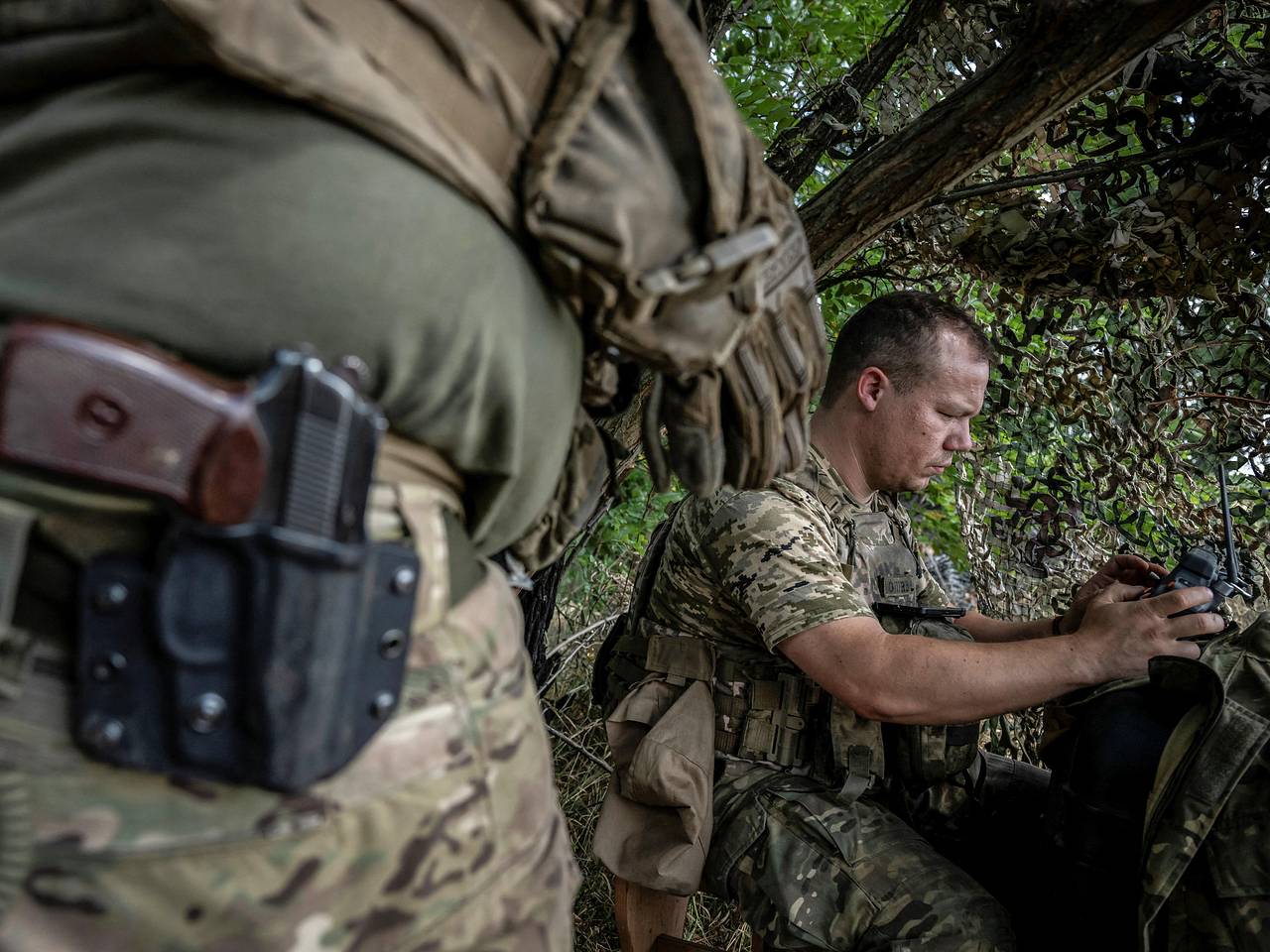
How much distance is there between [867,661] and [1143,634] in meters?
0.52

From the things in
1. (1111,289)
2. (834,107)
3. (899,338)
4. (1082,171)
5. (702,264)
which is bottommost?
(702,264)

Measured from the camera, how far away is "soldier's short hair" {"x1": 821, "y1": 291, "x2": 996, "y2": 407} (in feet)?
7.79

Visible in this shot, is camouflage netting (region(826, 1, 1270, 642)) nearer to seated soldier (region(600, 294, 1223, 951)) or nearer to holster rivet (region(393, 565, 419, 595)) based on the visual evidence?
seated soldier (region(600, 294, 1223, 951))

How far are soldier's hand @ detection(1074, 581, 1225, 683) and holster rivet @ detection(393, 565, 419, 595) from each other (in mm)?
1520

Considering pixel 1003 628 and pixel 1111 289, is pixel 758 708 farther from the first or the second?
pixel 1111 289

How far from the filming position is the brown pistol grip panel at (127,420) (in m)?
0.60

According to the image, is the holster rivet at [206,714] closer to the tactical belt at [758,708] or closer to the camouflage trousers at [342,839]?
the camouflage trousers at [342,839]

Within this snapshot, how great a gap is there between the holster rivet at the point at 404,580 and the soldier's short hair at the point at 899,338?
184cm

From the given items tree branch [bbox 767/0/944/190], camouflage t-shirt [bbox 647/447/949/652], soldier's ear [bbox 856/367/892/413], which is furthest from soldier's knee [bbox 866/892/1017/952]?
tree branch [bbox 767/0/944/190]

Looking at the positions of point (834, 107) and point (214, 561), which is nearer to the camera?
point (214, 561)

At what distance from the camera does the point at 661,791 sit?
1972 mm

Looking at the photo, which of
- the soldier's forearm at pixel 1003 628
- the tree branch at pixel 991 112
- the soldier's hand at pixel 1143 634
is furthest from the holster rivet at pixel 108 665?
the soldier's forearm at pixel 1003 628

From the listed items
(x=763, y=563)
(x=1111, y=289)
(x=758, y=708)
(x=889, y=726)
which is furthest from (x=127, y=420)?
(x=1111, y=289)

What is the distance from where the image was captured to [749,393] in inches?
40.5
